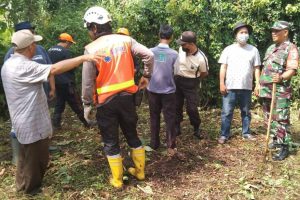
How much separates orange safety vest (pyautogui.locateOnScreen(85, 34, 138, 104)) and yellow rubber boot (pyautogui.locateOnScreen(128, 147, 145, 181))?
2.85ft

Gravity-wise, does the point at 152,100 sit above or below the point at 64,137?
above

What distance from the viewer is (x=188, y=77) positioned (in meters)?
6.27

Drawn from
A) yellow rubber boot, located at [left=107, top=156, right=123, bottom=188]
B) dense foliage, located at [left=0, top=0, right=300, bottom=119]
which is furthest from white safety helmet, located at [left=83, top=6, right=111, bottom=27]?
dense foliage, located at [left=0, top=0, right=300, bottom=119]

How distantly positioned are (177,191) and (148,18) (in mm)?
5504

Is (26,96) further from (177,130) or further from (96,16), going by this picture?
(177,130)

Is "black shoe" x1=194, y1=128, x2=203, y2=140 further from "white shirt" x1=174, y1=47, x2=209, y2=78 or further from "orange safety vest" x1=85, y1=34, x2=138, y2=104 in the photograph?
"orange safety vest" x1=85, y1=34, x2=138, y2=104

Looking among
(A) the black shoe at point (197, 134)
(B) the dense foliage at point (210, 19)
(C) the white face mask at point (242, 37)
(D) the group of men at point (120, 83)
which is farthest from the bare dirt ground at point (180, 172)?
(B) the dense foliage at point (210, 19)

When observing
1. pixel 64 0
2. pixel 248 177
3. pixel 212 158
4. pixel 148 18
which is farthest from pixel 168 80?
pixel 64 0

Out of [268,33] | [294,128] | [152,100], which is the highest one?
[268,33]

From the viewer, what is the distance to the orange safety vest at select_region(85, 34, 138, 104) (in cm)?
437

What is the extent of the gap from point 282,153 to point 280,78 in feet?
3.97

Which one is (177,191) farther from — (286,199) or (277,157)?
(277,157)

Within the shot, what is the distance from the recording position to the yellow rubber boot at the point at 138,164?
4.89 meters

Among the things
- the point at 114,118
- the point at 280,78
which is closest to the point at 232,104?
the point at 280,78
